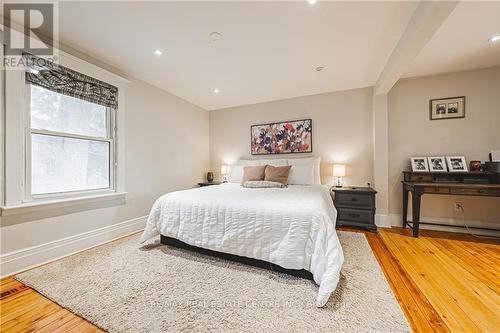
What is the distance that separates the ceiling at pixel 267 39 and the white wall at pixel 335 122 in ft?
1.33

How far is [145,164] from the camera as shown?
125 inches

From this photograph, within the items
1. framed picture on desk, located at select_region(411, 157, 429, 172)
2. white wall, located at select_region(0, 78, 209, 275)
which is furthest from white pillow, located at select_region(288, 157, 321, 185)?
white wall, located at select_region(0, 78, 209, 275)

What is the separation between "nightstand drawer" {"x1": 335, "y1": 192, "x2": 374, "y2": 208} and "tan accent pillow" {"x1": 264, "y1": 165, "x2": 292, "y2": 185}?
33.9 inches

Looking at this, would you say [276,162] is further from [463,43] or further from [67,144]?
[67,144]

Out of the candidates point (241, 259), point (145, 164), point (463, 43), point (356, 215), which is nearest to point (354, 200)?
point (356, 215)

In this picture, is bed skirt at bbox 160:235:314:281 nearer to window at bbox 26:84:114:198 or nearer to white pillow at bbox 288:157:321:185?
window at bbox 26:84:114:198

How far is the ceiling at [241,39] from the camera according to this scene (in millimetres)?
1708

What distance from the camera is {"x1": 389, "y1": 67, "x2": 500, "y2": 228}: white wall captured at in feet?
9.14

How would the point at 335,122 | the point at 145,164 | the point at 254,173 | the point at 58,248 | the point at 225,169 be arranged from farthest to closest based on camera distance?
the point at 225,169 → the point at 335,122 → the point at 254,173 → the point at 145,164 → the point at 58,248

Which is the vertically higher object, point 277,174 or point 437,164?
point 437,164

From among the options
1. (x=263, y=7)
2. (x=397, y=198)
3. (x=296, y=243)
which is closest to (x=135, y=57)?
(x=263, y=7)

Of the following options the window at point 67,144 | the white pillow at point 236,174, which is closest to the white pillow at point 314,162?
the white pillow at point 236,174

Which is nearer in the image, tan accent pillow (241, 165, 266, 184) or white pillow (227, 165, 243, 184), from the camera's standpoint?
tan accent pillow (241, 165, 266, 184)
